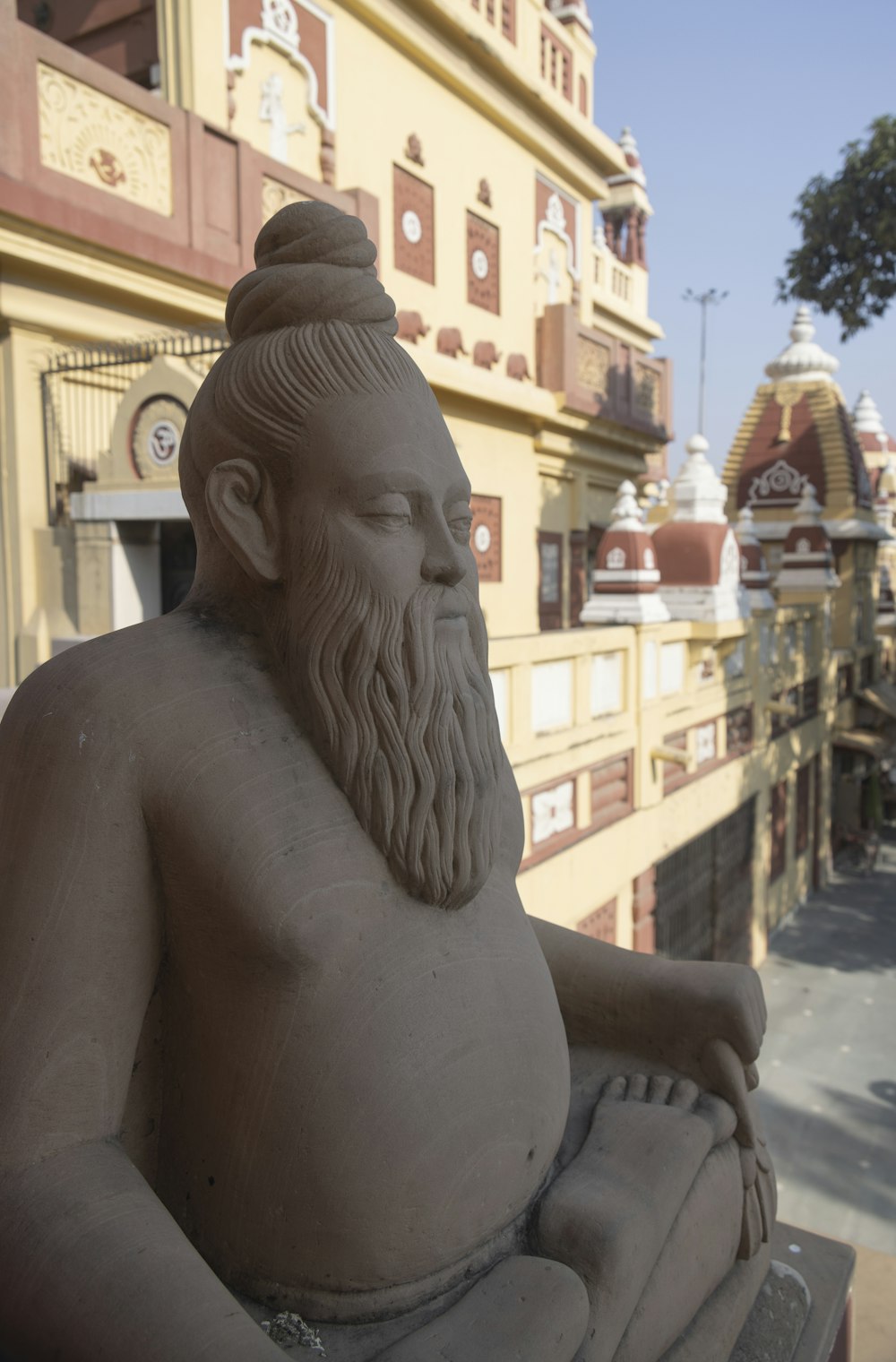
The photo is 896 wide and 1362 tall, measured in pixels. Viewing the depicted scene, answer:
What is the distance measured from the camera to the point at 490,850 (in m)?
1.61

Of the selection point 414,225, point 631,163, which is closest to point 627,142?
point 631,163

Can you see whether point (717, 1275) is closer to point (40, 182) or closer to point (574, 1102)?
point (574, 1102)

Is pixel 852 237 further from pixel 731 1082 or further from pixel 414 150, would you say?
pixel 731 1082

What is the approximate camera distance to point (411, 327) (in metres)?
9.64

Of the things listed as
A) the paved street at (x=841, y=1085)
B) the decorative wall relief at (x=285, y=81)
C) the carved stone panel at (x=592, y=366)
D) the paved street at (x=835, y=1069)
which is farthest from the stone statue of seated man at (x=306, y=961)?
the carved stone panel at (x=592, y=366)

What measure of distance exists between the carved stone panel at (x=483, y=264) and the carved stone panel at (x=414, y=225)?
0.75 m

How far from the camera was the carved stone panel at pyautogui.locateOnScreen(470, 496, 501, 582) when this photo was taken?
438 inches

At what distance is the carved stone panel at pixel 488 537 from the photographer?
11125 millimetres

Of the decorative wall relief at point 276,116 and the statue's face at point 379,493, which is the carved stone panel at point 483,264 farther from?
the statue's face at point 379,493

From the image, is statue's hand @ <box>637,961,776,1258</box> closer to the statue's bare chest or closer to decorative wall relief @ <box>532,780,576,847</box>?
the statue's bare chest

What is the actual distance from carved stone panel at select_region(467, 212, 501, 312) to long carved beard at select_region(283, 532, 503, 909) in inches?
404

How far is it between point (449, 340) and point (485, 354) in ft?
2.47

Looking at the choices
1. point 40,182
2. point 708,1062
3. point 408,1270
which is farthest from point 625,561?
point 408,1270

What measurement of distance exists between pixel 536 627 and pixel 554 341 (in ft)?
11.5
